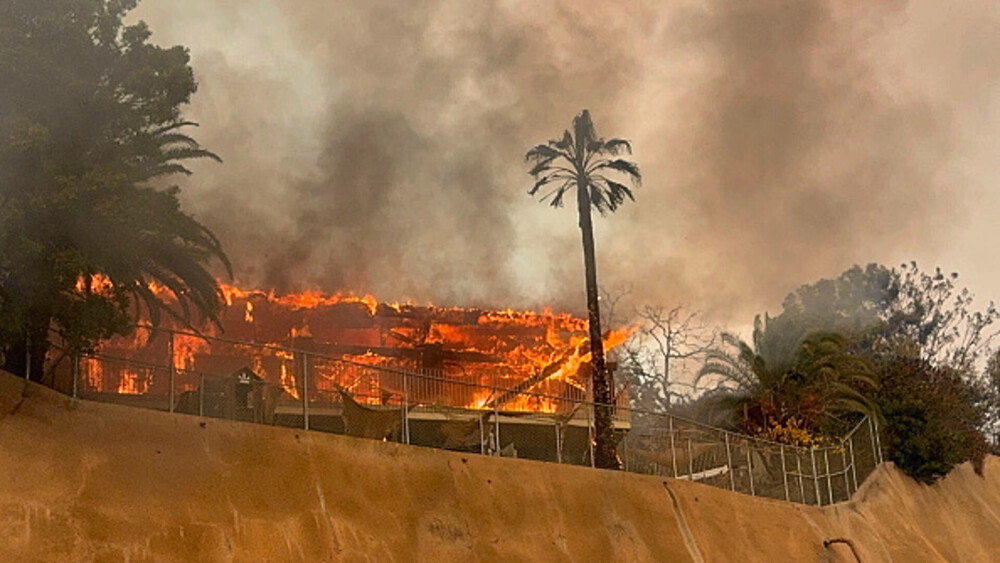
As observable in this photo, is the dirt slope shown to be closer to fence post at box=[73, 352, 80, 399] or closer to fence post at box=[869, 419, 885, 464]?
fence post at box=[73, 352, 80, 399]

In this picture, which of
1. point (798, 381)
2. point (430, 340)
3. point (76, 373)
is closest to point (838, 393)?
point (798, 381)

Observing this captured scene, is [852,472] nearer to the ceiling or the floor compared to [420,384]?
nearer to the floor

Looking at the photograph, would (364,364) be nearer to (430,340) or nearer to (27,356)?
(27,356)

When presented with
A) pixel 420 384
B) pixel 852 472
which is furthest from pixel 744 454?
pixel 420 384

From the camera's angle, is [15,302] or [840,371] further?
[840,371]

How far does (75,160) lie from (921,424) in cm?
3225

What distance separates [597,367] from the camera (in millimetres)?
36156

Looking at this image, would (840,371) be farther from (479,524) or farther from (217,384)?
(217,384)

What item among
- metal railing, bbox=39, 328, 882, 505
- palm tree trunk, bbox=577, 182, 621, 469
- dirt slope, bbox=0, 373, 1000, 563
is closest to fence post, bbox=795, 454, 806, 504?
metal railing, bbox=39, 328, 882, 505

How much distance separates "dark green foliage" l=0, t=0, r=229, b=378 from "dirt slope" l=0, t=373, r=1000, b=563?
1.52 metres

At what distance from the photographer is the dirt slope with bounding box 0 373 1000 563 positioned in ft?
52.2

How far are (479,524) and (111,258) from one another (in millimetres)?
8670

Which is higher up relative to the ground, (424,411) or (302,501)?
(424,411)

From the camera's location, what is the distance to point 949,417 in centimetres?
4122
